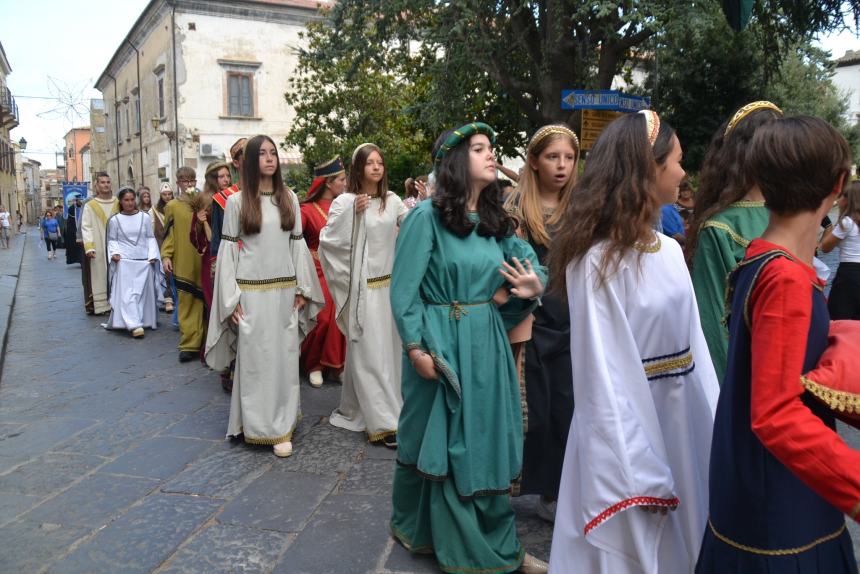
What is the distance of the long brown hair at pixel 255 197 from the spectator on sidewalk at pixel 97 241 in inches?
224

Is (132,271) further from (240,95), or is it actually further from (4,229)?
(4,229)

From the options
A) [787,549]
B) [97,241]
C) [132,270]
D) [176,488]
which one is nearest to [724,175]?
[787,549]

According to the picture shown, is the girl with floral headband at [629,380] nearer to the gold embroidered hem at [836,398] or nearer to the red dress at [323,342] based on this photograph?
the gold embroidered hem at [836,398]

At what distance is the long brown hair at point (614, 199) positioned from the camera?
7.06ft

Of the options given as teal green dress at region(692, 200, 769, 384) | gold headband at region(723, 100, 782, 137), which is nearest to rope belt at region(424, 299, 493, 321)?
teal green dress at region(692, 200, 769, 384)

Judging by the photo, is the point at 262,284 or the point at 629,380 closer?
the point at 629,380

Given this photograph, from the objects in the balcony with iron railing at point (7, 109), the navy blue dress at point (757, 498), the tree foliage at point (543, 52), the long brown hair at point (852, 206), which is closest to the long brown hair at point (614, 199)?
the navy blue dress at point (757, 498)

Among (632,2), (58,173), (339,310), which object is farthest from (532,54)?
(58,173)

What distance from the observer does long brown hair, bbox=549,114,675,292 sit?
7.06 ft

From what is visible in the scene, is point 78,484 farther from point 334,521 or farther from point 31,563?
point 334,521

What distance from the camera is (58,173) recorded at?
11031 centimetres

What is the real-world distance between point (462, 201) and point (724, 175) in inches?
43.6

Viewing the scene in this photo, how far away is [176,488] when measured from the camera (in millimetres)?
3984

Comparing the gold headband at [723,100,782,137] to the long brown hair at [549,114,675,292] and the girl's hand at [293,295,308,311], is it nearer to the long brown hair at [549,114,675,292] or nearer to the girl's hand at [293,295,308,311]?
the long brown hair at [549,114,675,292]
